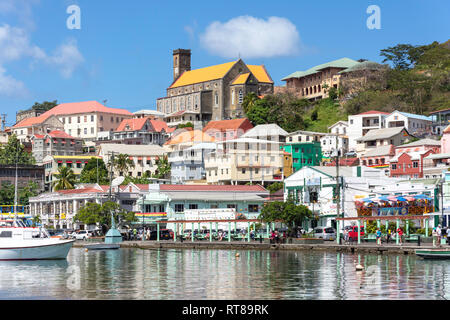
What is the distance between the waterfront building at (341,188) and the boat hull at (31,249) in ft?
107

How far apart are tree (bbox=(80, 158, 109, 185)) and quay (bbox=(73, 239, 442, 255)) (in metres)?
57.5

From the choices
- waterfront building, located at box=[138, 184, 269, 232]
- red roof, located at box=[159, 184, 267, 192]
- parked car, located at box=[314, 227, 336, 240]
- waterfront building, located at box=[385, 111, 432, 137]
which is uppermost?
waterfront building, located at box=[385, 111, 432, 137]

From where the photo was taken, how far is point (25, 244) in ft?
195

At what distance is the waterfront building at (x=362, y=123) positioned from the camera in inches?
5778

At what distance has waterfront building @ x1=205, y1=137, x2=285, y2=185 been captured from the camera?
13762 centimetres

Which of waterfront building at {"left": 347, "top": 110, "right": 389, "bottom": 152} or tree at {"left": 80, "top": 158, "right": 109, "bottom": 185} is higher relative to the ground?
waterfront building at {"left": 347, "top": 110, "right": 389, "bottom": 152}

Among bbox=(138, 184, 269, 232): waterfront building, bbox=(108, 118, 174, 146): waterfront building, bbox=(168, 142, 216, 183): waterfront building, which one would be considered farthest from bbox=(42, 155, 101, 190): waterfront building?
bbox=(138, 184, 269, 232): waterfront building

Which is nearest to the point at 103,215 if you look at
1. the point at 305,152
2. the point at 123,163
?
the point at 305,152

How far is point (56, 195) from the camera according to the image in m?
126

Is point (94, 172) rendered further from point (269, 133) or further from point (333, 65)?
point (333, 65)

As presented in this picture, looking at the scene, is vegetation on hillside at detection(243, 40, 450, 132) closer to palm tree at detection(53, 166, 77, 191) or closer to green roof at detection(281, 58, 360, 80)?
green roof at detection(281, 58, 360, 80)

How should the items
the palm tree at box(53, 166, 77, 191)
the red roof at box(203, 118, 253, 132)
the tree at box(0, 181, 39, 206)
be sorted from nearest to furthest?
the palm tree at box(53, 166, 77, 191) → the tree at box(0, 181, 39, 206) → the red roof at box(203, 118, 253, 132)

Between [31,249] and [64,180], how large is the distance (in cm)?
8919
